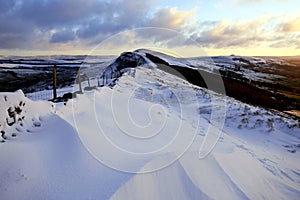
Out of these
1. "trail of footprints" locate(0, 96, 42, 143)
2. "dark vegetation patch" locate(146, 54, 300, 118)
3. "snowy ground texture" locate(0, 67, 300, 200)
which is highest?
"trail of footprints" locate(0, 96, 42, 143)

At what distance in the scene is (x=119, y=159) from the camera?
17.6ft

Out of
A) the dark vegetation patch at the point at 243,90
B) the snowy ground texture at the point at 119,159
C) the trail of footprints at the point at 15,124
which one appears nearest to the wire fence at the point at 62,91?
the snowy ground texture at the point at 119,159

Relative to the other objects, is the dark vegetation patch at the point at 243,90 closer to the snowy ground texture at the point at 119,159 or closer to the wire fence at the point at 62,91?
the wire fence at the point at 62,91

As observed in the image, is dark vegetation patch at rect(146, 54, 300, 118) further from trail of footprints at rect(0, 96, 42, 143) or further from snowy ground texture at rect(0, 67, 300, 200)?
trail of footprints at rect(0, 96, 42, 143)

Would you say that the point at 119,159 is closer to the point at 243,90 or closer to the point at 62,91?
the point at 62,91

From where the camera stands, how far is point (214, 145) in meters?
7.46

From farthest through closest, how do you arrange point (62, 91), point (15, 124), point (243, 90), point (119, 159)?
point (243, 90)
point (62, 91)
point (15, 124)
point (119, 159)

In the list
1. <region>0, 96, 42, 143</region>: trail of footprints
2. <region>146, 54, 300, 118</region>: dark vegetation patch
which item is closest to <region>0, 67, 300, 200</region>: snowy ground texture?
<region>0, 96, 42, 143</region>: trail of footprints

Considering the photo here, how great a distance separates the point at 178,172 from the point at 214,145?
2.75 m

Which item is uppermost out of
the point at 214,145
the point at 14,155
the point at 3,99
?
the point at 3,99

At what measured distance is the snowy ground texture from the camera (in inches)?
170

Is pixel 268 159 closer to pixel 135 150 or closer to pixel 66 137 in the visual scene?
pixel 135 150

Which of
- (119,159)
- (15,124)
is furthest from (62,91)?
(119,159)

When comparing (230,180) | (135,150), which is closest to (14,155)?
(135,150)
